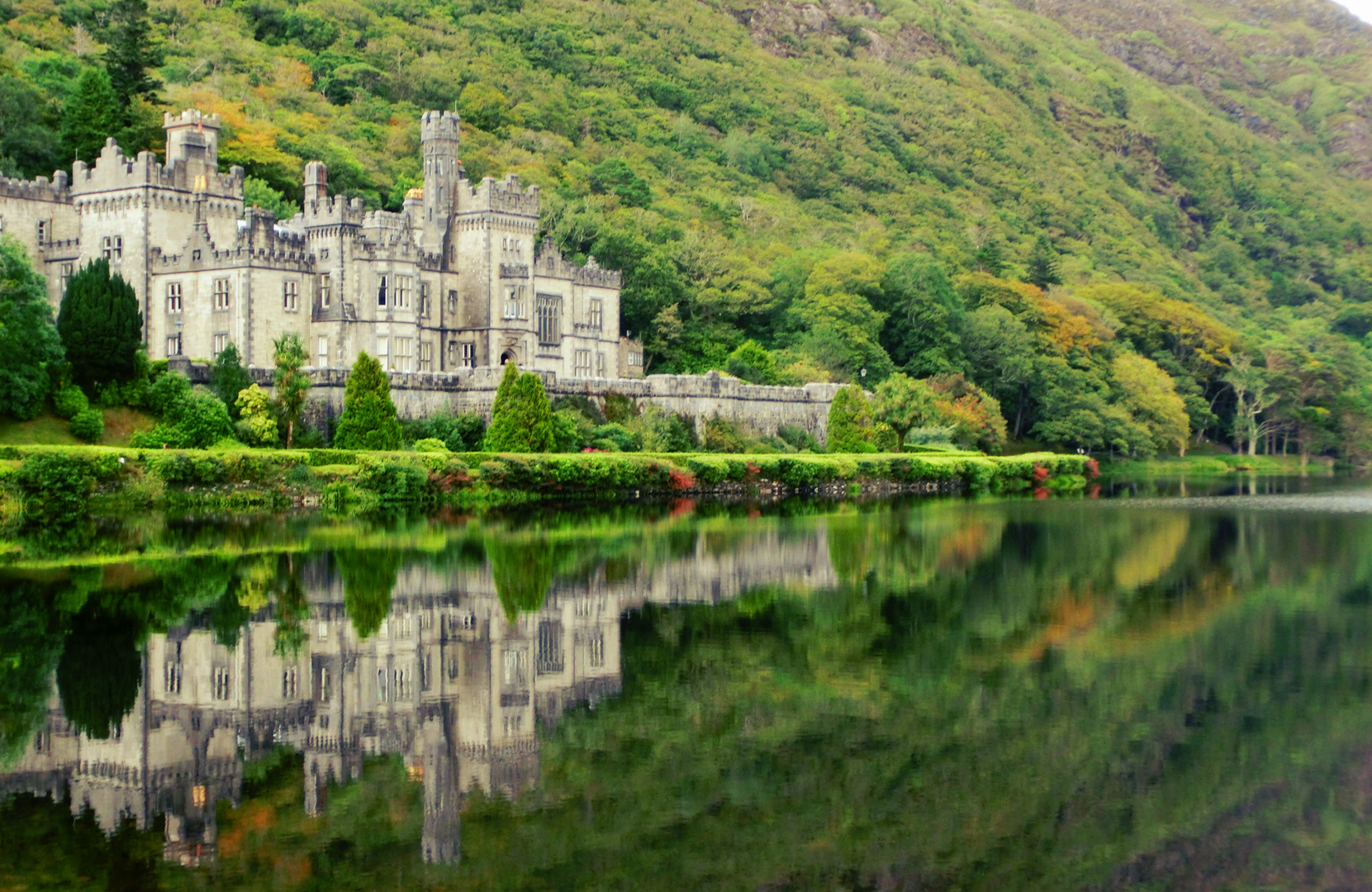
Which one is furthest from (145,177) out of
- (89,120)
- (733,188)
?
(733,188)

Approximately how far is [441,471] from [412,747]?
125 ft

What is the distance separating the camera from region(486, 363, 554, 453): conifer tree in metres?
61.8

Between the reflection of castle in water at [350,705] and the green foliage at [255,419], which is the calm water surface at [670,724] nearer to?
the reflection of castle in water at [350,705]

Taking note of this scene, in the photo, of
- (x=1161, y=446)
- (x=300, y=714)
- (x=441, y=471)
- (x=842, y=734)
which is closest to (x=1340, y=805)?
(x=842, y=734)

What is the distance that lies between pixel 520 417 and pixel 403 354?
967cm

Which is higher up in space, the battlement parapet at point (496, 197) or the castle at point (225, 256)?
the battlement parapet at point (496, 197)

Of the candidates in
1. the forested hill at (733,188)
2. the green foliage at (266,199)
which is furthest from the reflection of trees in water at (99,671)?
the green foliage at (266,199)

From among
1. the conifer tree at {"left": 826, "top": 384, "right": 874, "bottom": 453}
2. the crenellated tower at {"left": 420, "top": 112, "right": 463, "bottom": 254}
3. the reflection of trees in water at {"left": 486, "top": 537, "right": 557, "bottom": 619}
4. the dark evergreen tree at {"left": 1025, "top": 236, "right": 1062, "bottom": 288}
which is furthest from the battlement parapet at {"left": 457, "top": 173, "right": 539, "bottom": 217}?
the dark evergreen tree at {"left": 1025, "top": 236, "right": 1062, "bottom": 288}

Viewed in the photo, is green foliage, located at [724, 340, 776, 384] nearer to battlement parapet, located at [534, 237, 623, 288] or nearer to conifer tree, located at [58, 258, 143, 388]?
battlement parapet, located at [534, 237, 623, 288]

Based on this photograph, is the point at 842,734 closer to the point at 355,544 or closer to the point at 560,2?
the point at 355,544

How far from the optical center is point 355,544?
1529 inches

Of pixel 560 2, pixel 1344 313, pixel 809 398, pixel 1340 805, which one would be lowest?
pixel 1340 805

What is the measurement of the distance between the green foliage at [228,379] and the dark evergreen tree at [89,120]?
71.4ft

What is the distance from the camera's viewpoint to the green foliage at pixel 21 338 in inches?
1993
